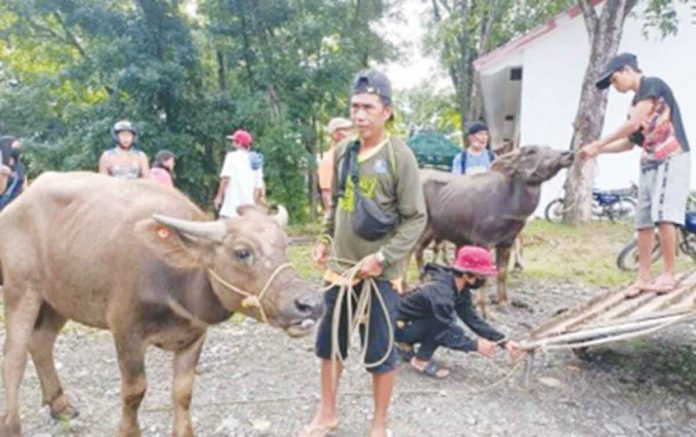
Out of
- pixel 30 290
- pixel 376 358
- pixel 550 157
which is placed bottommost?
pixel 376 358

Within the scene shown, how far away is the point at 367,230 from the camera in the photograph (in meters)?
3.25

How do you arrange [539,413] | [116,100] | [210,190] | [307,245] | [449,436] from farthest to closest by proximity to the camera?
1. [210,190]
2. [116,100]
3. [307,245]
4. [539,413]
5. [449,436]

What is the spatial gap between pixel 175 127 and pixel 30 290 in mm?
12273

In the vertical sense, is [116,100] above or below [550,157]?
above

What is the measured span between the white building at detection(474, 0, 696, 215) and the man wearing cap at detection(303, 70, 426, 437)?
1247 centimetres

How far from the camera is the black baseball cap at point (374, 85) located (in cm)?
313

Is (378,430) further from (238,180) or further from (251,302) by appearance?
(238,180)

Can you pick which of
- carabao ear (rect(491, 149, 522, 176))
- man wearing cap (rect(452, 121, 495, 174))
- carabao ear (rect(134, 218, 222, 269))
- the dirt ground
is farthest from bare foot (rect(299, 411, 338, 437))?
man wearing cap (rect(452, 121, 495, 174))

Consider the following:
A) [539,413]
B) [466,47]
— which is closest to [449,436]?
[539,413]

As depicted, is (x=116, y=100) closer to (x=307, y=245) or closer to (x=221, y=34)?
(x=221, y=34)

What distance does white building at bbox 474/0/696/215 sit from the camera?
49.5ft

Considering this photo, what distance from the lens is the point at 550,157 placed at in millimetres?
6016

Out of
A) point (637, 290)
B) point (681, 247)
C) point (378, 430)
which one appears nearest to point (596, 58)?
point (681, 247)

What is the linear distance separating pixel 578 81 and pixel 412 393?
1369 cm
